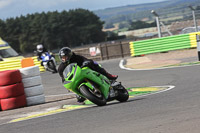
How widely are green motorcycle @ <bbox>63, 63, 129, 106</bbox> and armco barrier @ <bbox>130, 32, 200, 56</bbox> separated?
19.5m

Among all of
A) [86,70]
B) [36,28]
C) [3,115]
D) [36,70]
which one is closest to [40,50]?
[36,70]

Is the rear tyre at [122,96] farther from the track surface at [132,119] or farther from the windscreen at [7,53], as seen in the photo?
the windscreen at [7,53]

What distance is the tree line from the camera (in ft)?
406

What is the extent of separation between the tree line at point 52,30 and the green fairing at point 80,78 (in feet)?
359

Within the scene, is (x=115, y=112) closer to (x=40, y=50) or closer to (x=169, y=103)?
(x=169, y=103)

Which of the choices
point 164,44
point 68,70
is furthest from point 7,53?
point 68,70

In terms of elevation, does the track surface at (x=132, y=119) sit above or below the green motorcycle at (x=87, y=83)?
below

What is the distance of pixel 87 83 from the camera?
8789mm

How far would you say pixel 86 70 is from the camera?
8.77 m

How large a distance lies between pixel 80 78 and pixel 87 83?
19cm

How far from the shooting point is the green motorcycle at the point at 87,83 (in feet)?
28.6

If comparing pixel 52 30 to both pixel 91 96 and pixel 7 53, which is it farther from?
pixel 91 96

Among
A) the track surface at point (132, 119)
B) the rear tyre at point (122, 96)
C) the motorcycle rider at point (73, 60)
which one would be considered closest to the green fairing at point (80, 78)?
the motorcycle rider at point (73, 60)

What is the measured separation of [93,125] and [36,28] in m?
129
